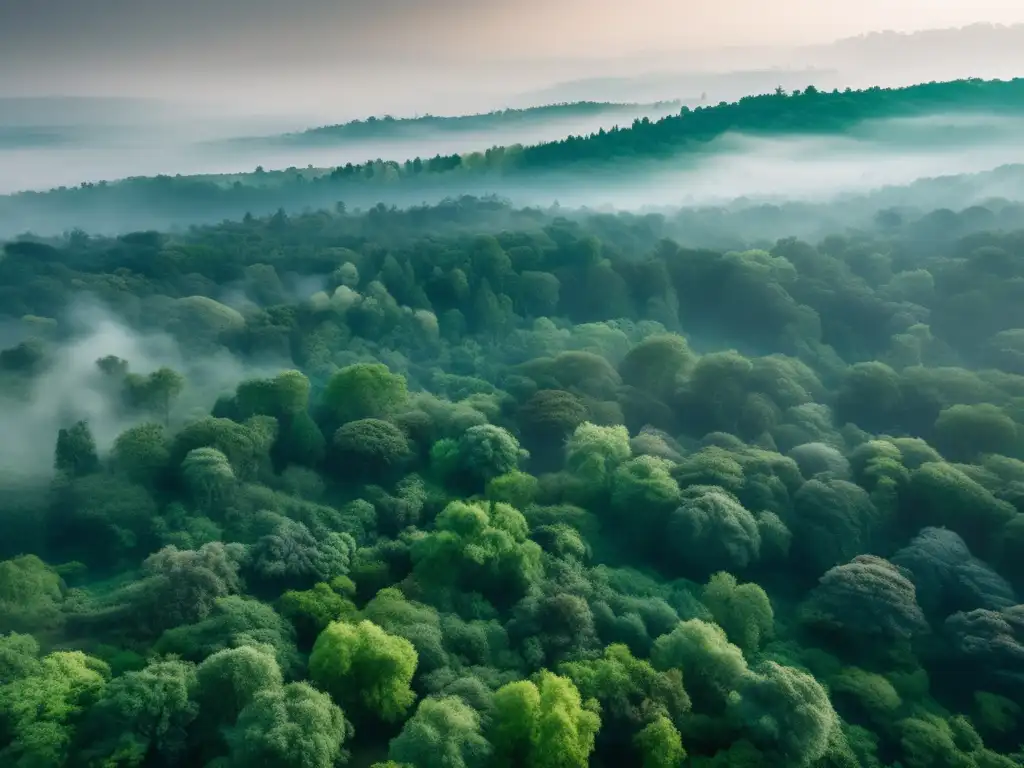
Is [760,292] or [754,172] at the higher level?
[754,172]

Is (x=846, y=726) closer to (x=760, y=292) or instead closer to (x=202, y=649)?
(x=202, y=649)

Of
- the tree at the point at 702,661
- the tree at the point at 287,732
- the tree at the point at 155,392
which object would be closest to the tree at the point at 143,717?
the tree at the point at 287,732

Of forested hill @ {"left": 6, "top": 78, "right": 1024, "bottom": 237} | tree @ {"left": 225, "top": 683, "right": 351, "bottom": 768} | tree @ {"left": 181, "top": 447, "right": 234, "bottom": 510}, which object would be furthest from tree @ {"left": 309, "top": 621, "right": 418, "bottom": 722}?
forested hill @ {"left": 6, "top": 78, "right": 1024, "bottom": 237}

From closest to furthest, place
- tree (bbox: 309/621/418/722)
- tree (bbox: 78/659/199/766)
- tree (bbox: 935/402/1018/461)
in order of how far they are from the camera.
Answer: tree (bbox: 78/659/199/766), tree (bbox: 309/621/418/722), tree (bbox: 935/402/1018/461)

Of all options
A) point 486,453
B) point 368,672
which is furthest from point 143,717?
point 486,453

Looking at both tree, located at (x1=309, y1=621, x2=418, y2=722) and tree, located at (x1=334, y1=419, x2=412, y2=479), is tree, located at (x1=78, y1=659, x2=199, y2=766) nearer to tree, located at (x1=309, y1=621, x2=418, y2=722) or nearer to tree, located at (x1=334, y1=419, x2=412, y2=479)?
tree, located at (x1=309, y1=621, x2=418, y2=722)

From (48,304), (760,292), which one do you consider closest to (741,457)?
(760,292)

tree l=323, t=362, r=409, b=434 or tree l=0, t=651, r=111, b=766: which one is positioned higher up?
tree l=323, t=362, r=409, b=434
